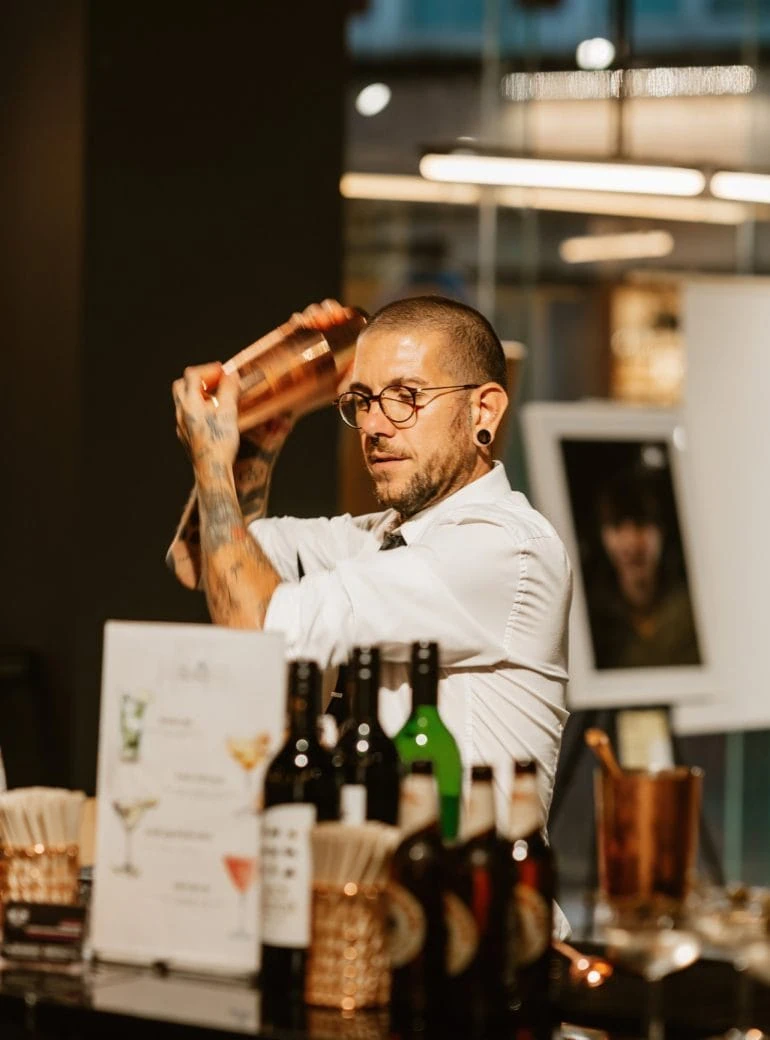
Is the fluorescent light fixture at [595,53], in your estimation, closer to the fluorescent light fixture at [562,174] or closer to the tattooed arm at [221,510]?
the fluorescent light fixture at [562,174]

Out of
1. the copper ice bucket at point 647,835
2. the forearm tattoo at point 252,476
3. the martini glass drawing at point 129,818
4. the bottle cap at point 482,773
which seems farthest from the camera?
the forearm tattoo at point 252,476

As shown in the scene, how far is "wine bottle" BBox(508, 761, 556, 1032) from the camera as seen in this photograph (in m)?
1.68

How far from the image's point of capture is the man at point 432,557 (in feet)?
7.79

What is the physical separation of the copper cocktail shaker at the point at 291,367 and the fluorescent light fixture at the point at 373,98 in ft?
17.0

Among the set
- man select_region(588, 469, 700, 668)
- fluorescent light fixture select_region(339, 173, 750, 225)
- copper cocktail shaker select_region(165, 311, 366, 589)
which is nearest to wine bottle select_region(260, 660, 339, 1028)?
copper cocktail shaker select_region(165, 311, 366, 589)

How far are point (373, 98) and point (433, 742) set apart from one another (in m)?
6.01

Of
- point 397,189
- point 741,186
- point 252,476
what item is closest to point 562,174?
point 741,186

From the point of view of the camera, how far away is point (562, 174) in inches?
220

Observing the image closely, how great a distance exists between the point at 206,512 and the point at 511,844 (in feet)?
2.98

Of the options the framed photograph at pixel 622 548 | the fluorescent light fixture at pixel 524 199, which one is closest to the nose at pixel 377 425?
the framed photograph at pixel 622 548

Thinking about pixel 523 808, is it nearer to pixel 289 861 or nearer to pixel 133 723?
pixel 289 861

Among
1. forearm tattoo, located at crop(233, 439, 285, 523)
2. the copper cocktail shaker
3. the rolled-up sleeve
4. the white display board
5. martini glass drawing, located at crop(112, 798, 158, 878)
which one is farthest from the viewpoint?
the white display board

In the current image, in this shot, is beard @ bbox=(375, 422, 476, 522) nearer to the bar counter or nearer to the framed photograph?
the bar counter

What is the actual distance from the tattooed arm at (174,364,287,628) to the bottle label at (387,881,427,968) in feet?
2.55
